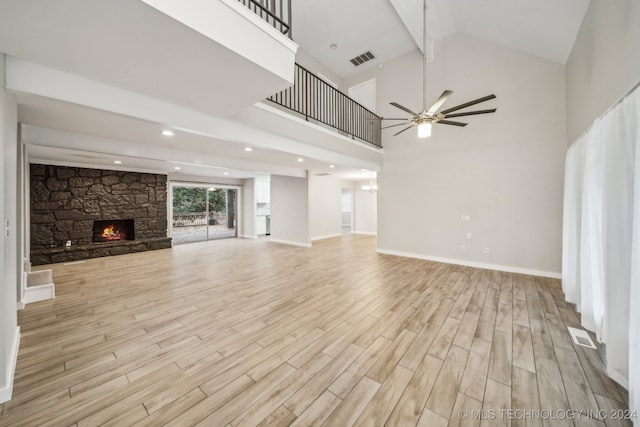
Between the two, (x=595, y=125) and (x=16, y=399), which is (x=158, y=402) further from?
(x=595, y=125)

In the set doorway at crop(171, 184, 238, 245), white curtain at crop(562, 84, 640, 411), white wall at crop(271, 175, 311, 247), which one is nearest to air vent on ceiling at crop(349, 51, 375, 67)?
white wall at crop(271, 175, 311, 247)

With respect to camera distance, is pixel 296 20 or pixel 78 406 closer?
pixel 78 406

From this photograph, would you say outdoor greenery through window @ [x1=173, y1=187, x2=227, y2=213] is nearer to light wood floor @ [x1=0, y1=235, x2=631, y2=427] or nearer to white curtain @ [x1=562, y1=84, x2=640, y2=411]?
Answer: light wood floor @ [x1=0, y1=235, x2=631, y2=427]

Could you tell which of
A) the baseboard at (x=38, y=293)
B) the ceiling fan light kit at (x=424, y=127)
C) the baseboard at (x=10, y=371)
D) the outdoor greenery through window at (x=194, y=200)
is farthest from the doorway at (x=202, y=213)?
the ceiling fan light kit at (x=424, y=127)

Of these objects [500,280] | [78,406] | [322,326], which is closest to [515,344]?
[322,326]

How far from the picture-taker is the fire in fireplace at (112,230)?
21.5 ft

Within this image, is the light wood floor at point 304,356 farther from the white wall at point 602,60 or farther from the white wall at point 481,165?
the white wall at point 602,60

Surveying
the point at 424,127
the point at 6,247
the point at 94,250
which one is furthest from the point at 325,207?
the point at 6,247

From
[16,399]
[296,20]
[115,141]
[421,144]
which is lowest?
[16,399]

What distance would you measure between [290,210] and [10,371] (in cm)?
666

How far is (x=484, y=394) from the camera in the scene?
5.59 feet

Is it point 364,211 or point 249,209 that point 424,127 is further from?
point 249,209

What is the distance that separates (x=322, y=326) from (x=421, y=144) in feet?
16.8

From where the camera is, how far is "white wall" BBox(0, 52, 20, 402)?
5.41 ft
